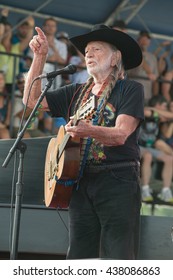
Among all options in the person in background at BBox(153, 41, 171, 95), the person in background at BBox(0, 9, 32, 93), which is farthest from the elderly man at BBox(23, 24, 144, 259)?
the person in background at BBox(153, 41, 171, 95)

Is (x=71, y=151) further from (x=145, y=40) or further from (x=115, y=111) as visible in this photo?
(x=145, y=40)

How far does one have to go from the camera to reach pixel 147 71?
34.1ft

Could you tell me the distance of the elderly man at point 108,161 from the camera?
415 cm

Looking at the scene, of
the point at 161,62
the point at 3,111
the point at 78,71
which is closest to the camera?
the point at 3,111

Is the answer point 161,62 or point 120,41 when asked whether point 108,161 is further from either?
point 161,62

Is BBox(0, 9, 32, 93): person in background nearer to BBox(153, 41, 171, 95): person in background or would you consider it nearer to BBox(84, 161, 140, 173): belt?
BBox(153, 41, 171, 95): person in background

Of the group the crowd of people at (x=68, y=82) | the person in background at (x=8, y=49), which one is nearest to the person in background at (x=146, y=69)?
the crowd of people at (x=68, y=82)

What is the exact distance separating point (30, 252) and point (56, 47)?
187 inches

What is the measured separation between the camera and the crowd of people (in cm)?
923

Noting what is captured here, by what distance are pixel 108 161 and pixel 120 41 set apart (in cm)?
82

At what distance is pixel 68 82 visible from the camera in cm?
973

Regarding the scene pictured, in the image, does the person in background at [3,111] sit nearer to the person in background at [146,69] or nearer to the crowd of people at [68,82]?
the crowd of people at [68,82]

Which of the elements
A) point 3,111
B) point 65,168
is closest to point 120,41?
point 65,168
